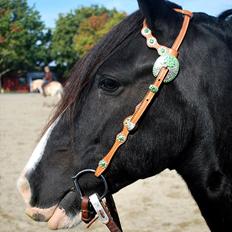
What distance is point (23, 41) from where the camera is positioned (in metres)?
57.4

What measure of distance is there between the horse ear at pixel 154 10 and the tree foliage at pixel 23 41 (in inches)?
2002

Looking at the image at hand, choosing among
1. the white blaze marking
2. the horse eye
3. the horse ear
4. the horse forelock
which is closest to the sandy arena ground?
the white blaze marking

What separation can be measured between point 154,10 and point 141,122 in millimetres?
522

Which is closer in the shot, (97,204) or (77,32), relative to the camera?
(97,204)

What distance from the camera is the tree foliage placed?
179 feet

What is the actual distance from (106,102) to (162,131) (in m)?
0.29

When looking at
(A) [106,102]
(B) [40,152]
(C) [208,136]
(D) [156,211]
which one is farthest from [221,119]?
(D) [156,211]

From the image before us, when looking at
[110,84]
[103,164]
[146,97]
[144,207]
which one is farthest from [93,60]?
[144,207]

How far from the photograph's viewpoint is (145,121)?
6.09 feet

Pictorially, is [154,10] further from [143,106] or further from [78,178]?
[78,178]

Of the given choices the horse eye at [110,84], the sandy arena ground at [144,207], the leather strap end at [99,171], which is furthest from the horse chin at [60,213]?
the sandy arena ground at [144,207]

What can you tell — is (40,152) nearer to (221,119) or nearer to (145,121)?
(145,121)

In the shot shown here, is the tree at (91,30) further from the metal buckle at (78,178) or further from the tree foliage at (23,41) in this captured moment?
the metal buckle at (78,178)

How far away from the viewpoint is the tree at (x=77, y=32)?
204 feet
